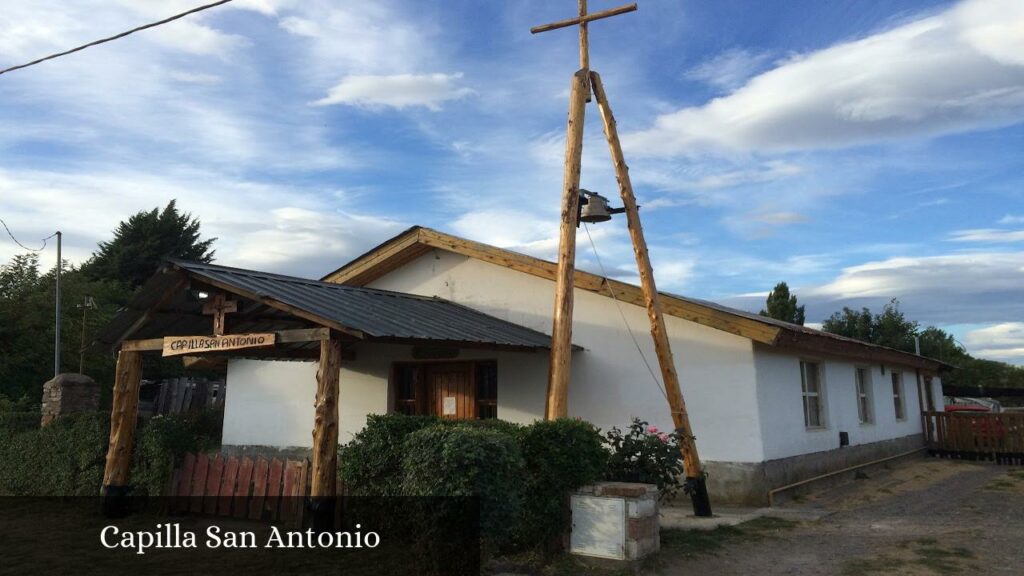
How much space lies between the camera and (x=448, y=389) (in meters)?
12.8

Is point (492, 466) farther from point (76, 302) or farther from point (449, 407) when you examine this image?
point (76, 302)

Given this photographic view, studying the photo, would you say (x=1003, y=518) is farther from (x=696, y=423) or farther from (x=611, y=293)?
(x=611, y=293)

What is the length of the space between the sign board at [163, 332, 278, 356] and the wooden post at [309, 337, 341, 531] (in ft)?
2.66

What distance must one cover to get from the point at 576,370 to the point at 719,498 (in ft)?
9.49

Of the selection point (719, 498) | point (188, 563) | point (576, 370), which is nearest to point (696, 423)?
point (719, 498)

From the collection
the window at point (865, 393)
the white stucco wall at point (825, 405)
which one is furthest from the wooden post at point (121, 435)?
the window at point (865, 393)

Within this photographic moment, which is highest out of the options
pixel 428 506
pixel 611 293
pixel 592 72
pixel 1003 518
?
pixel 592 72

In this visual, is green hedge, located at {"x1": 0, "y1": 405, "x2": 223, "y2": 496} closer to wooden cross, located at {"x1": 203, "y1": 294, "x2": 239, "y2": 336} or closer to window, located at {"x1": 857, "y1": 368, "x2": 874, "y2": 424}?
wooden cross, located at {"x1": 203, "y1": 294, "x2": 239, "y2": 336}

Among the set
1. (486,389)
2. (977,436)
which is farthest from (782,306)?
(486,389)

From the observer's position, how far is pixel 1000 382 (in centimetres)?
4169

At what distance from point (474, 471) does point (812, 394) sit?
27.8ft

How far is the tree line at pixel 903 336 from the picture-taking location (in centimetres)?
3691

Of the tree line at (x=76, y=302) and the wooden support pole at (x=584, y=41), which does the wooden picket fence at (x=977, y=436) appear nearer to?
the wooden support pole at (x=584, y=41)

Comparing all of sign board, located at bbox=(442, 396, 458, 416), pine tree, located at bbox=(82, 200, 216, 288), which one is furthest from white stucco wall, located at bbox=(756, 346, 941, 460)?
pine tree, located at bbox=(82, 200, 216, 288)
